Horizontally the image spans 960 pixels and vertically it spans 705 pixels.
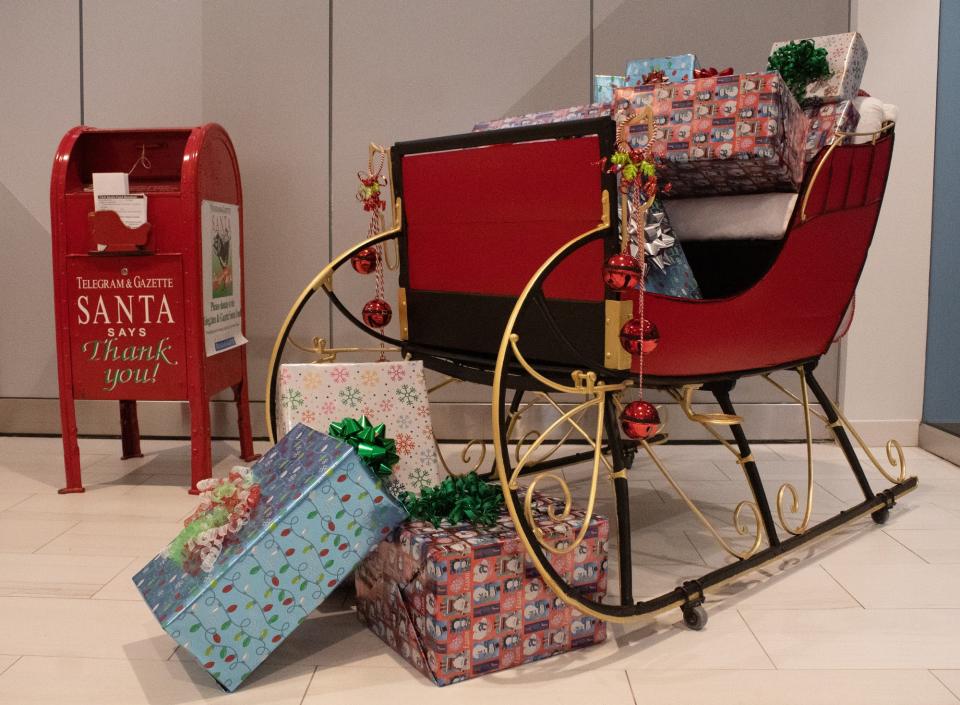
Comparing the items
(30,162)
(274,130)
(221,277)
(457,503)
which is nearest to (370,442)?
(457,503)

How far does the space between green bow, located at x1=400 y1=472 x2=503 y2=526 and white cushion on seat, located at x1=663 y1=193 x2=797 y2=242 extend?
805 mm

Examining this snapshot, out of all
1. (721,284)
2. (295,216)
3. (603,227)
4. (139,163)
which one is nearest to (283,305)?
(295,216)

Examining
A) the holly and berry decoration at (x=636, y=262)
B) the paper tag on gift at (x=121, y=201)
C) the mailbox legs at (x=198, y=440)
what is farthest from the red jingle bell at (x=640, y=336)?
the paper tag on gift at (x=121, y=201)

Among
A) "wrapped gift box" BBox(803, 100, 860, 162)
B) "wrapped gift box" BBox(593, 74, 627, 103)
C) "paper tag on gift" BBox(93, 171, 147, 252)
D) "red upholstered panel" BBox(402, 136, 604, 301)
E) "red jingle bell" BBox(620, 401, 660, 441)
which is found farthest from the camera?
"paper tag on gift" BBox(93, 171, 147, 252)

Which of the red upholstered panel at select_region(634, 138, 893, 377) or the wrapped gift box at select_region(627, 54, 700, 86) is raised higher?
the wrapped gift box at select_region(627, 54, 700, 86)

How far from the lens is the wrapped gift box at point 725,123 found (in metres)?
1.73

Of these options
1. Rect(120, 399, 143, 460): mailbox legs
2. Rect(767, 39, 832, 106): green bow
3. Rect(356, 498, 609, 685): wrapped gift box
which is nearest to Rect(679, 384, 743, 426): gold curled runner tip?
Rect(356, 498, 609, 685): wrapped gift box

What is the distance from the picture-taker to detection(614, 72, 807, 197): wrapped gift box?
1.73 m

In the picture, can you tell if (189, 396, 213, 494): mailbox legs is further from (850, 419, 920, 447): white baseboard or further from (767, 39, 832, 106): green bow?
(850, 419, 920, 447): white baseboard

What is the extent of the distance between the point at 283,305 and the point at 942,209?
2391mm

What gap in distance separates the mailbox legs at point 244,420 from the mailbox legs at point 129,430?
355 millimetres

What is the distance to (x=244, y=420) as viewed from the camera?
311 cm

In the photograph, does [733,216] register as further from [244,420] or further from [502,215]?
[244,420]

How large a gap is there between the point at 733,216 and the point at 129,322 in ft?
5.69
